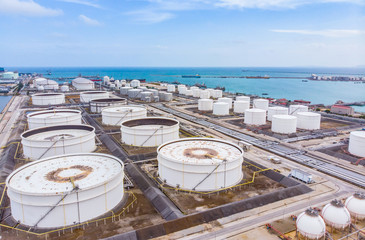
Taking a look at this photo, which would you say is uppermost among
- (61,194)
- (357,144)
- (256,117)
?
(256,117)

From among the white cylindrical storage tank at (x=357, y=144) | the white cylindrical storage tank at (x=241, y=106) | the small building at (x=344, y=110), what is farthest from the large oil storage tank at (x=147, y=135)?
the small building at (x=344, y=110)

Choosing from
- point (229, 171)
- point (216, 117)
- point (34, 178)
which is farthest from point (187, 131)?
point (34, 178)

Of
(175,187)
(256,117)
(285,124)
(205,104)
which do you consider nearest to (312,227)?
(175,187)

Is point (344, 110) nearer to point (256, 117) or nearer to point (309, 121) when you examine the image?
point (309, 121)

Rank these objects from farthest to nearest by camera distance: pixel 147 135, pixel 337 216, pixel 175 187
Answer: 1. pixel 147 135
2. pixel 175 187
3. pixel 337 216

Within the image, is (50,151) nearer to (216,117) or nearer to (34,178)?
(34,178)

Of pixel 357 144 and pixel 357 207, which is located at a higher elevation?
pixel 357 144

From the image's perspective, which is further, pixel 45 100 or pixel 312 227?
pixel 45 100
